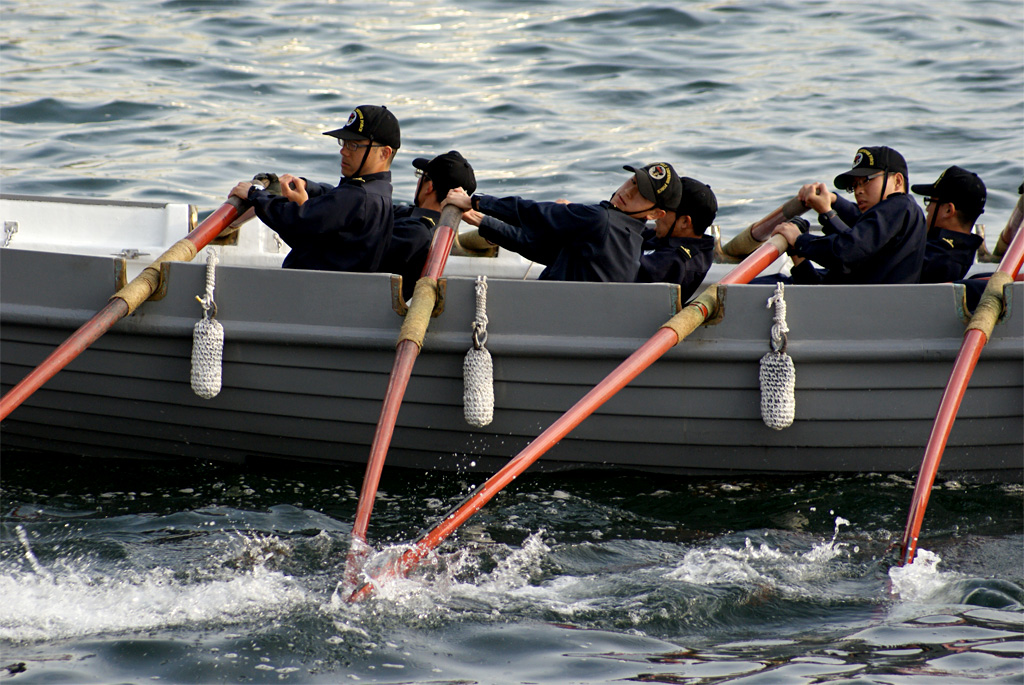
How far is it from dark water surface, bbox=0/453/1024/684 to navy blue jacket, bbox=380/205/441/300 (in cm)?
91

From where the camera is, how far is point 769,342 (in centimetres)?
440

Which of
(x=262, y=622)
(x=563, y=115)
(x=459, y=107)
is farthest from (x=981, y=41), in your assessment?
(x=262, y=622)

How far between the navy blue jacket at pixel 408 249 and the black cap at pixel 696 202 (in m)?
1.15

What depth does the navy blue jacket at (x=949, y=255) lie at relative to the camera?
199 inches

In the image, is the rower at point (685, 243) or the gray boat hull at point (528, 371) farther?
the rower at point (685, 243)

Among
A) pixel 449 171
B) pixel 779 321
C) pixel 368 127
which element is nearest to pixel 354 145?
pixel 368 127

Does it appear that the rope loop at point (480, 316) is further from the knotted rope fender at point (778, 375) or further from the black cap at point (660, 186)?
the knotted rope fender at point (778, 375)

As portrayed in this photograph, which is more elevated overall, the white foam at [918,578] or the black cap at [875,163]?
the black cap at [875,163]

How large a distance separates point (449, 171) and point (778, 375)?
181 centimetres

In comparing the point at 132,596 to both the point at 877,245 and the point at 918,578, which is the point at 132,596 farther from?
the point at 877,245

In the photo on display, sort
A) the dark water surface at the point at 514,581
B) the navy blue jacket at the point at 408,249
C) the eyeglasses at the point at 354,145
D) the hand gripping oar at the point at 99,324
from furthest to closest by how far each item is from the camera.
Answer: the navy blue jacket at the point at 408,249, the eyeglasses at the point at 354,145, the hand gripping oar at the point at 99,324, the dark water surface at the point at 514,581

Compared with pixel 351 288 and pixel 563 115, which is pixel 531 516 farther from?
pixel 563 115

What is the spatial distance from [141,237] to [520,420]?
302 cm

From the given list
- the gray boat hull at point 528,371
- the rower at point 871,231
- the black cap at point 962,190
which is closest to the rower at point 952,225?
the black cap at point 962,190
